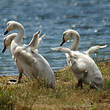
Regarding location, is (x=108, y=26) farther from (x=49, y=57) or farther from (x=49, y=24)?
(x=49, y=57)

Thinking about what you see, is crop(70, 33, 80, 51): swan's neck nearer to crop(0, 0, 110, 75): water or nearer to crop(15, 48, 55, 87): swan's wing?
crop(15, 48, 55, 87): swan's wing

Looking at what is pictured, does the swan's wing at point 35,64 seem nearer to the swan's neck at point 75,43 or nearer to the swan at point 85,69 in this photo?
the swan at point 85,69

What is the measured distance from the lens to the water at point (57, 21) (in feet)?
65.0

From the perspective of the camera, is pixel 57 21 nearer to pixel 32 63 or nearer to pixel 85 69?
pixel 32 63

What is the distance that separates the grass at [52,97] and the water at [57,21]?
→ 5.05m

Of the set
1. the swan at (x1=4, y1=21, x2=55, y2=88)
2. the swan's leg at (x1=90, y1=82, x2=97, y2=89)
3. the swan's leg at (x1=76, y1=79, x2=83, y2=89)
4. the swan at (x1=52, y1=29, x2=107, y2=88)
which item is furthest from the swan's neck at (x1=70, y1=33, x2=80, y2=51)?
the swan's leg at (x1=90, y1=82, x2=97, y2=89)

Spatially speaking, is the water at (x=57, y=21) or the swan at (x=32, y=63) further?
the water at (x=57, y=21)

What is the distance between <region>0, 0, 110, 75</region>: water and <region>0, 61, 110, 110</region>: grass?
5045mm

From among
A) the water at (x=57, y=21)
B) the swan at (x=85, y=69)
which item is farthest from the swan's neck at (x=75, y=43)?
the water at (x=57, y=21)

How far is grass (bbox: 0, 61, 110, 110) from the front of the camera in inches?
396

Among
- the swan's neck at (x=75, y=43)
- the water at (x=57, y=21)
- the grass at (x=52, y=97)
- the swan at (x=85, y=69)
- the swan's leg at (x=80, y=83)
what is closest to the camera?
the grass at (x=52, y=97)

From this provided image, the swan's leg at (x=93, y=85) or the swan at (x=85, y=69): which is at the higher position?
the swan at (x=85, y=69)

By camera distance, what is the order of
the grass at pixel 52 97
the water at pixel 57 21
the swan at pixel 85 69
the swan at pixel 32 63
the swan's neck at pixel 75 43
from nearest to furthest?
the grass at pixel 52 97 < the swan at pixel 85 69 < the swan at pixel 32 63 < the swan's neck at pixel 75 43 < the water at pixel 57 21

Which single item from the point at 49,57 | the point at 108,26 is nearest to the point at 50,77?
the point at 49,57
